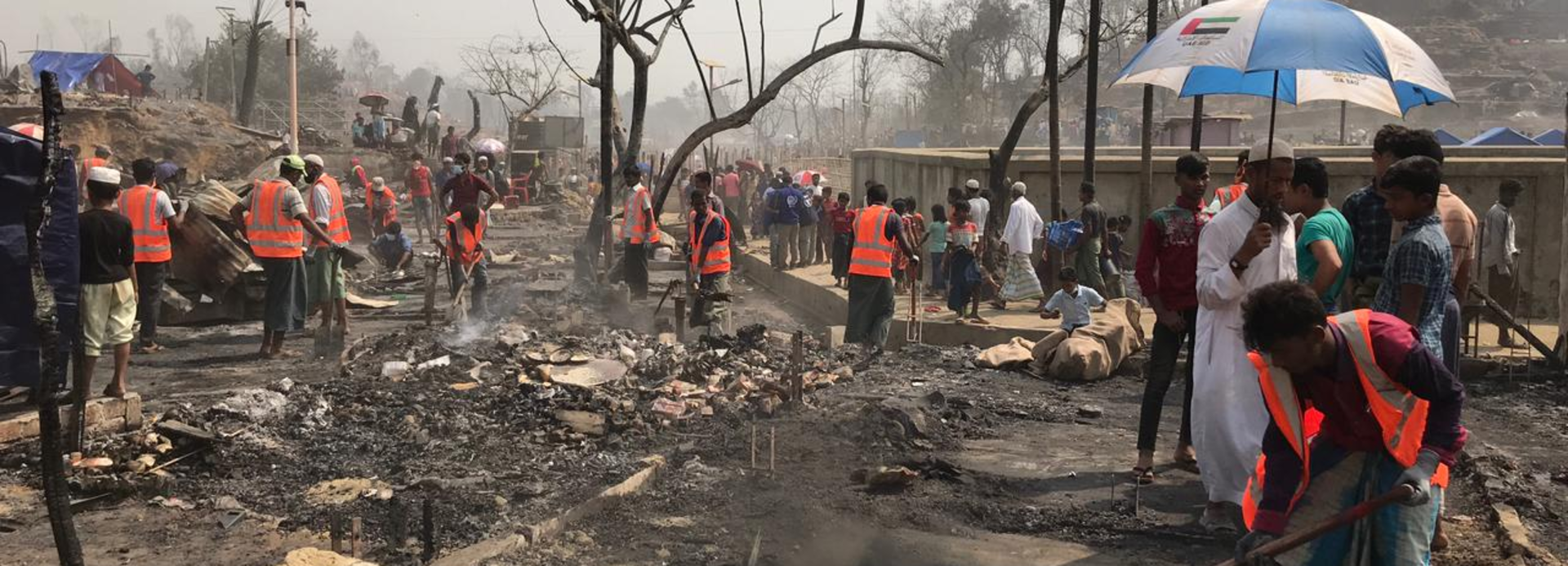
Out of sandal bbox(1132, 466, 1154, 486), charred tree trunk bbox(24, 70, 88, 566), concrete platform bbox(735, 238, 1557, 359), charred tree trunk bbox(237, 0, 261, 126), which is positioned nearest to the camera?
charred tree trunk bbox(24, 70, 88, 566)

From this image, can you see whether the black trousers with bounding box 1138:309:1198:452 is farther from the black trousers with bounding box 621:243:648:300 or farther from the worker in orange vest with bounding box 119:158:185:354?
the black trousers with bounding box 621:243:648:300

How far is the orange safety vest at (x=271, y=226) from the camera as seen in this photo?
32.9 ft

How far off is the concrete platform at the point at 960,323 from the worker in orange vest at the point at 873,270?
339 millimetres

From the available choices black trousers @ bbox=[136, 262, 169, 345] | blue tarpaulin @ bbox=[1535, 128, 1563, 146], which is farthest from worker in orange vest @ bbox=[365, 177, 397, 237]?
blue tarpaulin @ bbox=[1535, 128, 1563, 146]

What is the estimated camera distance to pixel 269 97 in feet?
156

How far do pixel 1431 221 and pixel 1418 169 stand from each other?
234 millimetres

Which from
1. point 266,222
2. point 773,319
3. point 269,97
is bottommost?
point 773,319

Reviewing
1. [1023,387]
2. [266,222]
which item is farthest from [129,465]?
[1023,387]

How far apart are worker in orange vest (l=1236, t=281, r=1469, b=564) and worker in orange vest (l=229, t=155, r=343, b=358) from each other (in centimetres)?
834

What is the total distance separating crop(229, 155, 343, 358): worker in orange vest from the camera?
10.0 metres

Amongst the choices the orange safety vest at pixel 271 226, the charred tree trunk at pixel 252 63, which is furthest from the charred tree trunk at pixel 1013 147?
the charred tree trunk at pixel 252 63

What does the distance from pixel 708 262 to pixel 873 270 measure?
1763 millimetres

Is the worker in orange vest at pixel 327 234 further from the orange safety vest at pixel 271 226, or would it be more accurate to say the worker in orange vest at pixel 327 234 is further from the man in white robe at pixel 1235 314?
the man in white robe at pixel 1235 314

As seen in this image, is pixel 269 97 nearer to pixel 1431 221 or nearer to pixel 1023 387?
pixel 1023 387
